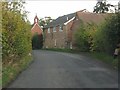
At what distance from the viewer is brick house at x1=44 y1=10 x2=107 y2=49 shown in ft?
199

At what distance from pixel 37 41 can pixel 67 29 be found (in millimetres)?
13198

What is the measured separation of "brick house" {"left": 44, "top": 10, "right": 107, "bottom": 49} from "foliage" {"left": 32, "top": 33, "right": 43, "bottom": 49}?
1.37m

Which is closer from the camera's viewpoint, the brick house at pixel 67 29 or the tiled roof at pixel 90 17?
the tiled roof at pixel 90 17

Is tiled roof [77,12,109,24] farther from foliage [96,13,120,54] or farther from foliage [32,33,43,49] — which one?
foliage [96,13,120,54]

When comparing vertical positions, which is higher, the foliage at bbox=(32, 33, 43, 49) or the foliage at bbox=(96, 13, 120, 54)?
the foliage at bbox=(96, 13, 120, 54)

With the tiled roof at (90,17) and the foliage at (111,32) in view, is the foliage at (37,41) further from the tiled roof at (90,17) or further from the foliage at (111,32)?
the foliage at (111,32)

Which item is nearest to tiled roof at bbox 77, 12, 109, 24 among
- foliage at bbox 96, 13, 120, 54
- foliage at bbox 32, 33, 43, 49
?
foliage at bbox 32, 33, 43, 49

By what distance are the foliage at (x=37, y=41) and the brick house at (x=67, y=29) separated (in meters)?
1.37

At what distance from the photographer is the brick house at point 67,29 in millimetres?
60662

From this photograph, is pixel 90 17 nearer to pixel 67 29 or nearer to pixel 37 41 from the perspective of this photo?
pixel 67 29

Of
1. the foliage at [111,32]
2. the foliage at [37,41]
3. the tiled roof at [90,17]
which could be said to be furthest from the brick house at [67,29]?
the foliage at [111,32]

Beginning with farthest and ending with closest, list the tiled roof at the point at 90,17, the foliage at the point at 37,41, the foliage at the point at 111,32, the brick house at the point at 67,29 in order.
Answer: the foliage at the point at 37,41
the brick house at the point at 67,29
the tiled roof at the point at 90,17
the foliage at the point at 111,32

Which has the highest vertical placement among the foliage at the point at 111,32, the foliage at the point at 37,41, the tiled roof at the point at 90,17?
the tiled roof at the point at 90,17

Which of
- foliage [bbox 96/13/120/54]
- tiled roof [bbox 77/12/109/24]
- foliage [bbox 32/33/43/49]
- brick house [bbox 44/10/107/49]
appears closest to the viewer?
foliage [bbox 96/13/120/54]
